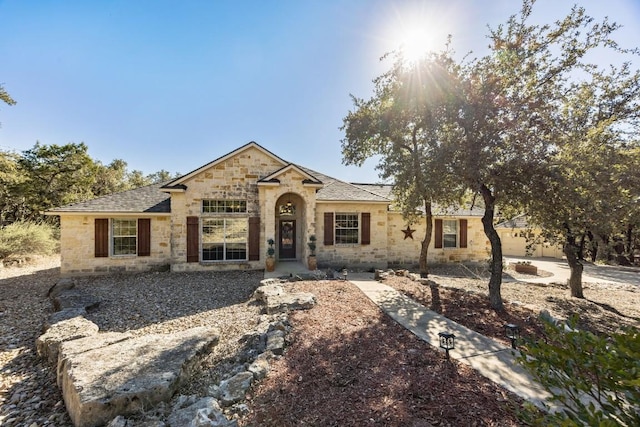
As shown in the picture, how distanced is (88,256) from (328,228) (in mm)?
11133

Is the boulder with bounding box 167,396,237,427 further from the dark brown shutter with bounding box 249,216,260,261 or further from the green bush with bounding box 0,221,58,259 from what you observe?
the green bush with bounding box 0,221,58,259

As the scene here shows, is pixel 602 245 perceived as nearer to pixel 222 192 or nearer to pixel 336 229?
pixel 336 229

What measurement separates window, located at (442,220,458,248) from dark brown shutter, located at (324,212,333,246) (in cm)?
686

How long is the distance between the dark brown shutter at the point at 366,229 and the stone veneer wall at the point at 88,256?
9.70 meters

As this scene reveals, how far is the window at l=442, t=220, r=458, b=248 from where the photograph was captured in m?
15.9

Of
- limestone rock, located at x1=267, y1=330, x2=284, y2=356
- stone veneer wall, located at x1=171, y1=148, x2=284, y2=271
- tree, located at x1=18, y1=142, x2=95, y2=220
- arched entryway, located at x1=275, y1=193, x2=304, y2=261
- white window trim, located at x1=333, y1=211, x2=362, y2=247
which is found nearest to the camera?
limestone rock, located at x1=267, y1=330, x2=284, y2=356

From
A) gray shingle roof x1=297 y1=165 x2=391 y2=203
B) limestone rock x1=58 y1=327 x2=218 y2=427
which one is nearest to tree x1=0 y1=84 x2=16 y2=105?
gray shingle roof x1=297 y1=165 x2=391 y2=203

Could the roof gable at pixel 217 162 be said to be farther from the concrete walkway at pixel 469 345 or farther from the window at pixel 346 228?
the concrete walkway at pixel 469 345

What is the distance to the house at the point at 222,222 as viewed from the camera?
12461 mm

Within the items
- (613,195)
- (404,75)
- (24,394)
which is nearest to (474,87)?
(404,75)

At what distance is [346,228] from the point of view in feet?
46.9

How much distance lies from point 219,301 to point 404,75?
32.1 ft

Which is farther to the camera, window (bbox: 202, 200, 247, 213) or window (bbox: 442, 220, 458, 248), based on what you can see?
window (bbox: 442, 220, 458, 248)

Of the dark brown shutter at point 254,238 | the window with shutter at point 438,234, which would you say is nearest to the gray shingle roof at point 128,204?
the dark brown shutter at point 254,238
